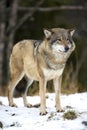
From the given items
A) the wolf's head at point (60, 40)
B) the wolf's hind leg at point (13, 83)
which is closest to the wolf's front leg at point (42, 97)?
the wolf's head at point (60, 40)

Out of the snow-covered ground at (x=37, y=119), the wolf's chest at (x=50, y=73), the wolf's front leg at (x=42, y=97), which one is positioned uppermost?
the wolf's chest at (x=50, y=73)

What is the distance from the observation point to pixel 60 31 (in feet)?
35.9

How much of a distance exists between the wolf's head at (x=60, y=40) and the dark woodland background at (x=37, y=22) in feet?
39.1

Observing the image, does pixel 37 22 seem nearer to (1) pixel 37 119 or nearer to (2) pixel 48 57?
(2) pixel 48 57

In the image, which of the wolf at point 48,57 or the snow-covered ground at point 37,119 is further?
the wolf at point 48,57

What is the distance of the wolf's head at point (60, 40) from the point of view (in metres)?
10.8

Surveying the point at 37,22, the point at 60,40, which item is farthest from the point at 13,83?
the point at 37,22

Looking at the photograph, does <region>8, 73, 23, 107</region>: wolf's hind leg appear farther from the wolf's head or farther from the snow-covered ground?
the wolf's head

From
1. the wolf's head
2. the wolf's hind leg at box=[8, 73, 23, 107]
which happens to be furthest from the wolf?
the wolf's hind leg at box=[8, 73, 23, 107]

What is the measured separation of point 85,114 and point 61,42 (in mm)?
1190

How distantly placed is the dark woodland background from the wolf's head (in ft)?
39.1

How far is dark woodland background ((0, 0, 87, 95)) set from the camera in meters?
23.9

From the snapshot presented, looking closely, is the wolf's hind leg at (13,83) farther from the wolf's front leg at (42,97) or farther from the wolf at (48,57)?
the wolf's front leg at (42,97)

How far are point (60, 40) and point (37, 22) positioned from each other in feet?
53.3
